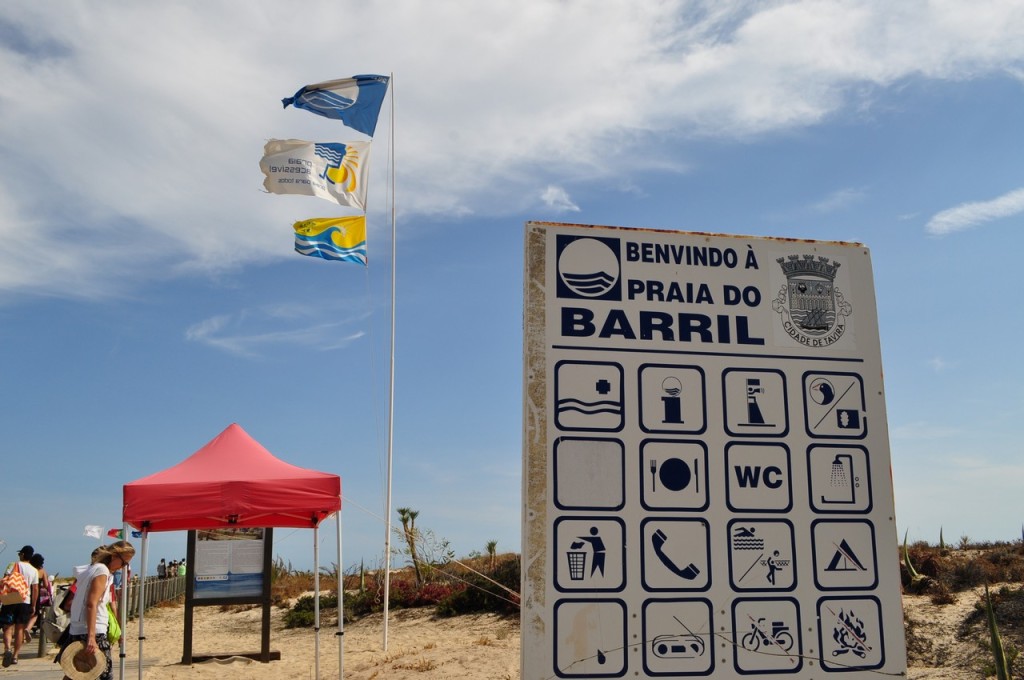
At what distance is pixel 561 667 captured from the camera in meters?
4.09

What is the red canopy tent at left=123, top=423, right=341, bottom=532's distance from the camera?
10.2 metres

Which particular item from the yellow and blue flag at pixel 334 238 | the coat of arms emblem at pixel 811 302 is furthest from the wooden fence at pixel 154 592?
the coat of arms emblem at pixel 811 302

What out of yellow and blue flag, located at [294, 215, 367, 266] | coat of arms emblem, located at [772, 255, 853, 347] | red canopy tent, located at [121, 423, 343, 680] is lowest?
red canopy tent, located at [121, 423, 343, 680]

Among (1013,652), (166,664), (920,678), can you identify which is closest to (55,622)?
(166,664)

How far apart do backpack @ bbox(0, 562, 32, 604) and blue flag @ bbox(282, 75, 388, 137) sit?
29.2ft

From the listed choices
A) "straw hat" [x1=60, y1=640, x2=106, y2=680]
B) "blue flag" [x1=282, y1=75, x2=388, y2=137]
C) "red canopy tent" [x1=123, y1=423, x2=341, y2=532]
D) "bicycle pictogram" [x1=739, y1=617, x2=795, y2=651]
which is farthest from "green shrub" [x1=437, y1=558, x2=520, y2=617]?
"bicycle pictogram" [x1=739, y1=617, x2=795, y2=651]

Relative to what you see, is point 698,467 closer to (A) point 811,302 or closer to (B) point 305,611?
(A) point 811,302

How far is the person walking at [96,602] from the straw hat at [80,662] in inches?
1.5

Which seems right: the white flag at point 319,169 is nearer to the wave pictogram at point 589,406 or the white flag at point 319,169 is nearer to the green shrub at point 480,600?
the green shrub at point 480,600

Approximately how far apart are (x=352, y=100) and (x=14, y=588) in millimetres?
9684

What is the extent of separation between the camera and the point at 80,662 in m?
7.77

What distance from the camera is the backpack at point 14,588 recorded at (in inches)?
502

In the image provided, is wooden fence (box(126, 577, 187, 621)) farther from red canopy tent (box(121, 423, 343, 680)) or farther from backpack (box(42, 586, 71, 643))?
red canopy tent (box(121, 423, 343, 680))

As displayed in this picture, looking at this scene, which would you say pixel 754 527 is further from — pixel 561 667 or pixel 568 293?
pixel 568 293
